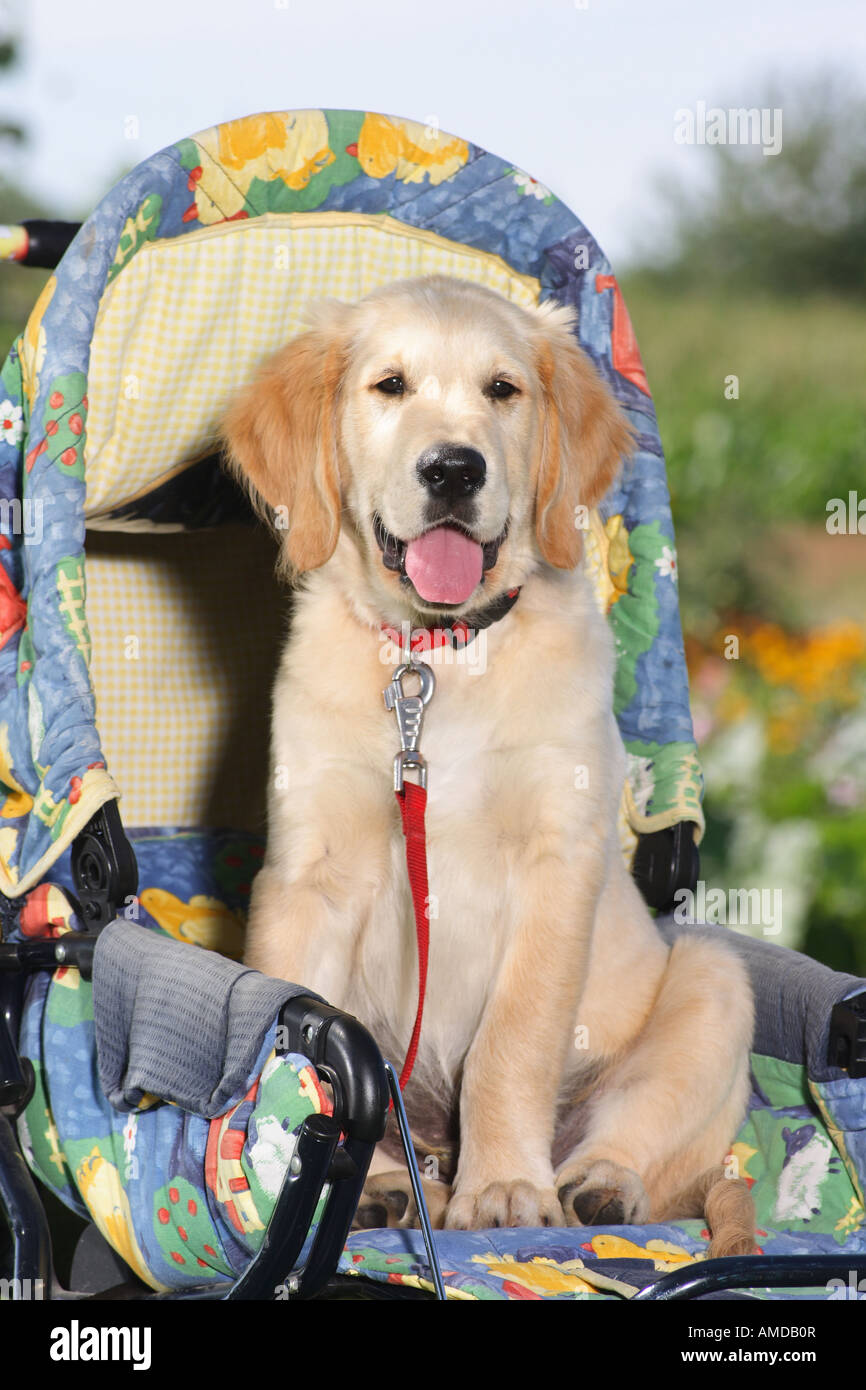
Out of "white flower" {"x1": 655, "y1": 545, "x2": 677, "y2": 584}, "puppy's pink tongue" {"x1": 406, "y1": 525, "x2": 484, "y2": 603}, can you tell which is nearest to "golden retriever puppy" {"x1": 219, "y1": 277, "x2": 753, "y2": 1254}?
"puppy's pink tongue" {"x1": 406, "y1": 525, "x2": 484, "y2": 603}

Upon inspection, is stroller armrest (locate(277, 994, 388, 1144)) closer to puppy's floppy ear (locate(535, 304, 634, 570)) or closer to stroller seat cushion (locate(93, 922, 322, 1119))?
stroller seat cushion (locate(93, 922, 322, 1119))

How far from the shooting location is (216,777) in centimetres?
323

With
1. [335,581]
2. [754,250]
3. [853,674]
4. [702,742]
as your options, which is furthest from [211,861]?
[754,250]

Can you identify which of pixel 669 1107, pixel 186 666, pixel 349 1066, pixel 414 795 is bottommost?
pixel 669 1107

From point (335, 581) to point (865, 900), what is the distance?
9.80ft

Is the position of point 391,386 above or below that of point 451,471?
above

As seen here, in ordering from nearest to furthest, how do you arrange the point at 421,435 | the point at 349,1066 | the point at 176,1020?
the point at 349,1066 < the point at 176,1020 < the point at 421,435

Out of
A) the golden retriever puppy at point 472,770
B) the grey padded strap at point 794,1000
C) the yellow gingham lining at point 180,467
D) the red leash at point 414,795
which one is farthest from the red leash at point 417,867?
the yellow gingham lining at point 180,467

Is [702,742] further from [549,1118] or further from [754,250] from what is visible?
[754,250]

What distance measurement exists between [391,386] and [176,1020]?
1136 millimetres

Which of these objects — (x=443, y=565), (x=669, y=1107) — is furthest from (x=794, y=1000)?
(x=443, y=565)

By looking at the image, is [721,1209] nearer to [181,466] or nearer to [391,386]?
[391,386]

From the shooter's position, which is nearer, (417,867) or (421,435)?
(417,867)

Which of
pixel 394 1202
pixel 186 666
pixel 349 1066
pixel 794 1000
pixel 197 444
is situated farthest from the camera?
pixel 186 666
